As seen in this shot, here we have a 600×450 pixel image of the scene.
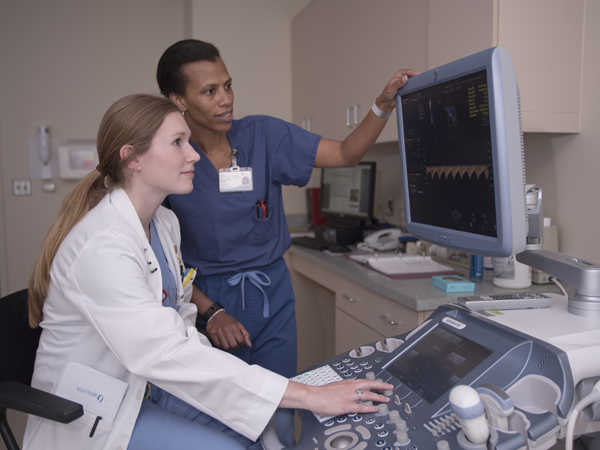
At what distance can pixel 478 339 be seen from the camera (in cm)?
83

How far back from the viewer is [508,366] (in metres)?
0.75

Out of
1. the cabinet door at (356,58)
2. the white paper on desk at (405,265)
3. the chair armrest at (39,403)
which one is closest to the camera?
the chair armrest at (39,403)

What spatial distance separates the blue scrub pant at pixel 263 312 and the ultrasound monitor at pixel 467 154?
26.2 inches

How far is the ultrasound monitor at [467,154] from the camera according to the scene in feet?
2.56

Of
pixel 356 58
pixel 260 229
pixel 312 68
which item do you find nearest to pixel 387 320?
pixel 260 229

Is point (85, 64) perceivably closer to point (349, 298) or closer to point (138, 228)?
point (349, 298)

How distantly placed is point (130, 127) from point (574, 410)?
100 centimetres

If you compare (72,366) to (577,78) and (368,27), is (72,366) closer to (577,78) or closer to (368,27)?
(577,78)

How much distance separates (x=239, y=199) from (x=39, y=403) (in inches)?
33.3

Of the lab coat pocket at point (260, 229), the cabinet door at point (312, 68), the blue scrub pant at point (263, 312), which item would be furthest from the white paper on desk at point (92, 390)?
the cabinet door at point (312, 68)

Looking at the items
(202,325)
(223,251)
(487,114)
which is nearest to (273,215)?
(223,251)

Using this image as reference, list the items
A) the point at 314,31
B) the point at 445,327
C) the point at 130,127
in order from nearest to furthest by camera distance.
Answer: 1. the point at 445,327
2. the point at 130,127
3. the point at 314,31

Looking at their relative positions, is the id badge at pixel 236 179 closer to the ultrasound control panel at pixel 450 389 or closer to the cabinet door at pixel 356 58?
the ultrasound control panel at pixel 450 389

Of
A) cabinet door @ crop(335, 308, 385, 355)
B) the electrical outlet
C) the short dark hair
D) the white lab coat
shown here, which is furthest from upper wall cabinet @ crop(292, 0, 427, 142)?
the electrical outlet
